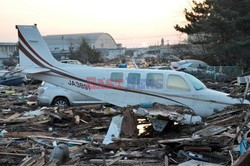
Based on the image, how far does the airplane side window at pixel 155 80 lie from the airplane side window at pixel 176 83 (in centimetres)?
30

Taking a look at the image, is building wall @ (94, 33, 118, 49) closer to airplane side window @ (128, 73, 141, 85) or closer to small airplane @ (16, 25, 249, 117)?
small airplane @ (16, 25, 249, 117)

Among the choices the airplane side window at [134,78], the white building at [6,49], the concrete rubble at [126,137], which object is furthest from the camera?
the white building at [6,49]

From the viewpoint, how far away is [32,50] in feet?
49.6

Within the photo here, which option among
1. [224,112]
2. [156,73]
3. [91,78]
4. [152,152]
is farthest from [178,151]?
[91,78]

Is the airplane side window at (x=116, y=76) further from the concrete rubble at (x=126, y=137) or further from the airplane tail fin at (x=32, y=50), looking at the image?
the airplane tail fin at (x=32, y=50)

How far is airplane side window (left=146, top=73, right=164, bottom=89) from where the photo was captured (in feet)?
41.5

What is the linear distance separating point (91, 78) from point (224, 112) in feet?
17.0

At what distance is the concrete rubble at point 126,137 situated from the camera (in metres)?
7.68

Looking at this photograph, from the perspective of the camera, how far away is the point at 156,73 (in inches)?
509

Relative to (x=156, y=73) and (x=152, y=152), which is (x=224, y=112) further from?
(x=152, y=152)

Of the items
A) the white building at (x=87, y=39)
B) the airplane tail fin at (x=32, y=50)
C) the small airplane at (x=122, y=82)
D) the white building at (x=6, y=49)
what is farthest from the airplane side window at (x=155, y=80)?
the white building at (x=87, y=39)

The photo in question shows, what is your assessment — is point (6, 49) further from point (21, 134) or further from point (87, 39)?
point (21, 134)

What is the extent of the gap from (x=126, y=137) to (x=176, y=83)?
3.53m

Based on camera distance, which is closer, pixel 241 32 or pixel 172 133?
pixel 172 133
